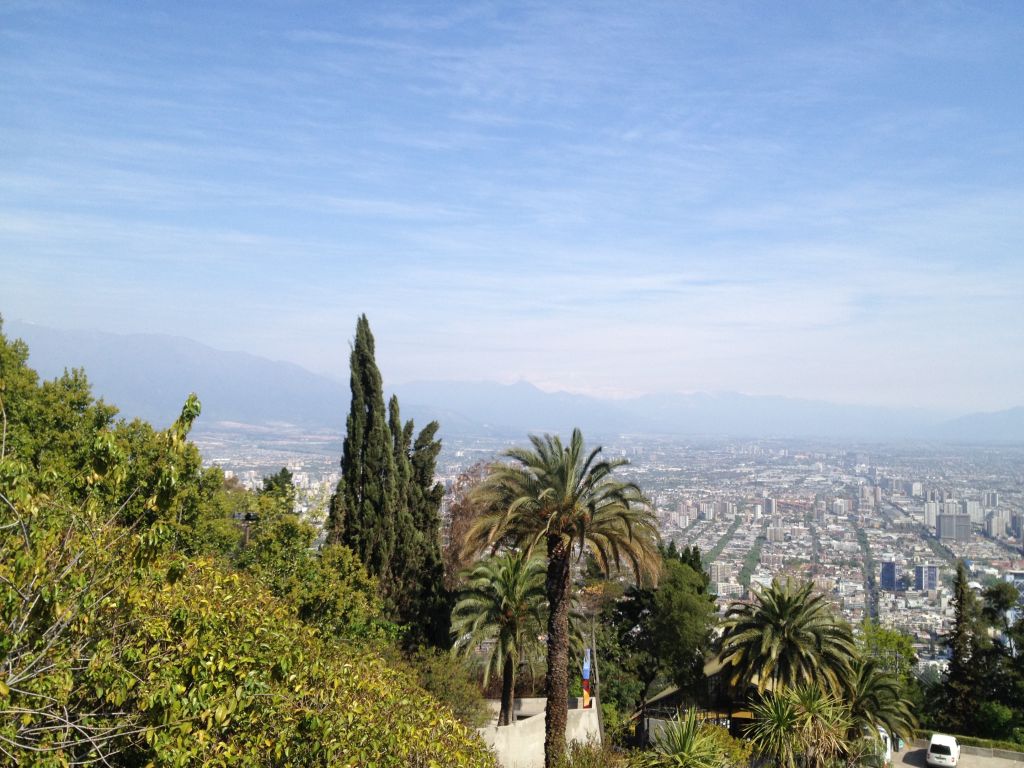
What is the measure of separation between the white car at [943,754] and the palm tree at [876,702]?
428cm

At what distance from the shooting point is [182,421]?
6121 mm

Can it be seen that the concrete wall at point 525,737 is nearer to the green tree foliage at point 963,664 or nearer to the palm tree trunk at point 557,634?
the palm tree trunk at point 557,634

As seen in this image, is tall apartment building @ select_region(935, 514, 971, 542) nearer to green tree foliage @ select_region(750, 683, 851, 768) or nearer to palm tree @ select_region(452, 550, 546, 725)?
palm tree @ select_region(452, 550, 546, 725)

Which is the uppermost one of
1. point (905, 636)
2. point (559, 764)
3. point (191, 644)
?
point (191, 644)

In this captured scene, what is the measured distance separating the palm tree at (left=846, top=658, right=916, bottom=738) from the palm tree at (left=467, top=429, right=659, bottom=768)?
285 inches

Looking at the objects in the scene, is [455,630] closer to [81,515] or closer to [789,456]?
[81,515]

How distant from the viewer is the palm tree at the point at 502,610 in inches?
811

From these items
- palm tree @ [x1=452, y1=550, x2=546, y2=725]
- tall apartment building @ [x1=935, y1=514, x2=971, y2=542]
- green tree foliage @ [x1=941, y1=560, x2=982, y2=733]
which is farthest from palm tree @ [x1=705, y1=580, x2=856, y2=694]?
tall apartment building @ [x1=935, y1=514, x2=971, y2=542]

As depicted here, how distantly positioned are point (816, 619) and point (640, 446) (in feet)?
528

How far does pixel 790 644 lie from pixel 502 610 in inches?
288

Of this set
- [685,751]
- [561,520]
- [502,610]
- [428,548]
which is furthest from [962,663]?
[685,751]

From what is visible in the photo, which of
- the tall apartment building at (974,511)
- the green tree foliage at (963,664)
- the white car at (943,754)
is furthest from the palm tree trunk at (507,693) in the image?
the tall apartment building at (974,511)

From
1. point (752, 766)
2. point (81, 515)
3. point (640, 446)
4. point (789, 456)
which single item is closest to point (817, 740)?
point (752, 766)

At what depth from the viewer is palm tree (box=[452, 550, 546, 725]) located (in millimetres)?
20594
